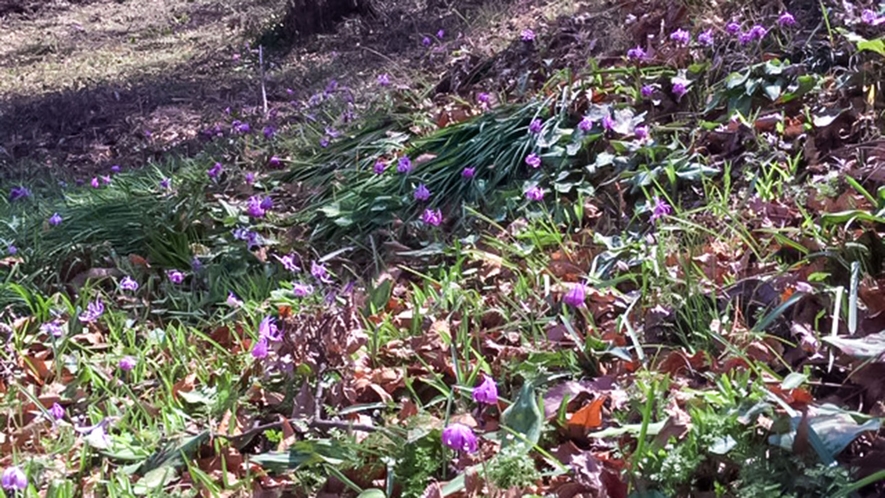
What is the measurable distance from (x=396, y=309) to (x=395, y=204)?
811 millimetres

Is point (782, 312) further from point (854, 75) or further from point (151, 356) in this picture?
point (151, 356)

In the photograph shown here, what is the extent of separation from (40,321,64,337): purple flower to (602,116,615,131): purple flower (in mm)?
2001

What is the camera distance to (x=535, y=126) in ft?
10.4

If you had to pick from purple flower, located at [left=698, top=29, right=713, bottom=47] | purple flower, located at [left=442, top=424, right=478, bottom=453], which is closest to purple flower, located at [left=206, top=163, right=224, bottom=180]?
purple flower, located at [left=698, top=29, right=713, bottom=47]

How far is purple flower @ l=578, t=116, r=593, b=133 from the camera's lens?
10.0 ft

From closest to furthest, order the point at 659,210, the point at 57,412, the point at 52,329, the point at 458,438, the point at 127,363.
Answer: the point at 458,438 < the point at 57,412 < the point at 127,363 < the point at 659,210 < the point at 52,329

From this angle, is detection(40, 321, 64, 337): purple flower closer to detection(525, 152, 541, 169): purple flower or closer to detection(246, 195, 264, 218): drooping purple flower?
detection(246, 195, 264, 218): drooping purple flower

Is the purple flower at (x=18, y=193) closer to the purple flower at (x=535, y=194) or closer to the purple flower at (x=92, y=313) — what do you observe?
the purple flower at (x=92, y=313)

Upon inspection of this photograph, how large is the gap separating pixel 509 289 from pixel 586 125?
90cm

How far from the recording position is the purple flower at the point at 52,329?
8.25 ft

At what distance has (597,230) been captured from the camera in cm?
274

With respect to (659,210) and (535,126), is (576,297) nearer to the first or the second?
(659,210)

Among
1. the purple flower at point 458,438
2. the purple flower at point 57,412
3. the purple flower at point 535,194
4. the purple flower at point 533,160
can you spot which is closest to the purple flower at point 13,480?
the purple flower at point 57,412

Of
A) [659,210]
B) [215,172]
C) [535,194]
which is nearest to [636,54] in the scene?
[535,194]
